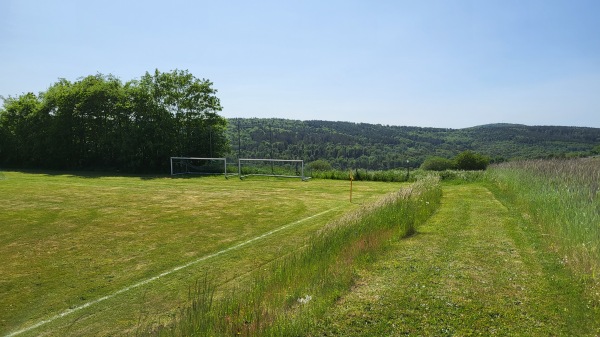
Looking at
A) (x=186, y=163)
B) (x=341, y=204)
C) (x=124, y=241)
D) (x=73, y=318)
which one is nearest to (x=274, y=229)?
(x=124, y=241)

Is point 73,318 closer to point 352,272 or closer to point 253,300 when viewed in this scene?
point 253,300

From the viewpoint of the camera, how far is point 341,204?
49.1 feet

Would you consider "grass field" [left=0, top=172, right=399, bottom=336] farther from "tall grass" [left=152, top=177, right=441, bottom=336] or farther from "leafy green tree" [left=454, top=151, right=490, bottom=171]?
"leafy green tree" [left=454, top=151, right=490, bottom=171]

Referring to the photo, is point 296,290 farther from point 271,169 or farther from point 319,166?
point 319,166

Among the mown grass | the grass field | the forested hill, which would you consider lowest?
the grass field

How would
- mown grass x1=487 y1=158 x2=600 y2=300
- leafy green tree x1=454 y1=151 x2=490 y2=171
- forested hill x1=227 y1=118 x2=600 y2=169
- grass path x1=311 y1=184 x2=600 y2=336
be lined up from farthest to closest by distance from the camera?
1. forested hill x1=227 y1=118 x2=600 y2=169
2. leafy green tree x1=454 y1=151 x2=490 y2=171
3. mown grass x1=487 y1=158 x2=600 y2=300
4. grass path x1=311 y1=184 x2=600 y2=336

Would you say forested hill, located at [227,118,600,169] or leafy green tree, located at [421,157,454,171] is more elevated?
forested hill, located at [227,118,600,169]

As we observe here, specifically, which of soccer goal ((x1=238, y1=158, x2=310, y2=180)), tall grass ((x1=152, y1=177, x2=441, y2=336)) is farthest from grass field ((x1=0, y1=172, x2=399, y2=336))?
soccer goal ((x1=238, y1=158, x2=310, y2=180))

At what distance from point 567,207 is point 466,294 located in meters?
4.08

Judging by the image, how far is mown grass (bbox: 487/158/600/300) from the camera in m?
5.60

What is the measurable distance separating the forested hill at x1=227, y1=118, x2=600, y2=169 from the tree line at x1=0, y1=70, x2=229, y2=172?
367cm

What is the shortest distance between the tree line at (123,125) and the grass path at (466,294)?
26398 mm

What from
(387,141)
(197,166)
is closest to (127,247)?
(197,166)

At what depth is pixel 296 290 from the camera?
209 inches
